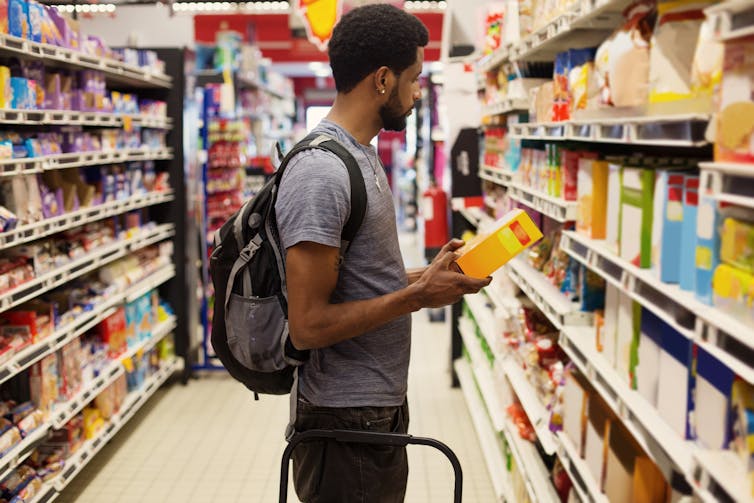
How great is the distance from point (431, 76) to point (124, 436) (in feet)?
17.2

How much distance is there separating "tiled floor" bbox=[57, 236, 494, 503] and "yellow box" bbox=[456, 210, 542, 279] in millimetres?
2315

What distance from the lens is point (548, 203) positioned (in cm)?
295

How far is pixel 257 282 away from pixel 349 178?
1.26 ft

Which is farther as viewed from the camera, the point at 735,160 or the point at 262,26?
the point at 262,26

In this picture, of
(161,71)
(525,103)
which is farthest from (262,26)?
(525,103)

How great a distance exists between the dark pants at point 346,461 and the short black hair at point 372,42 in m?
0.88

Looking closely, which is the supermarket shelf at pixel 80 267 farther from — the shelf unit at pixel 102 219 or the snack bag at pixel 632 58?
the snack bag at pixel 632 58

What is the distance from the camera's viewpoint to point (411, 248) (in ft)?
46.8

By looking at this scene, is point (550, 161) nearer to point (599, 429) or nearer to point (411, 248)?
point (599, 429)

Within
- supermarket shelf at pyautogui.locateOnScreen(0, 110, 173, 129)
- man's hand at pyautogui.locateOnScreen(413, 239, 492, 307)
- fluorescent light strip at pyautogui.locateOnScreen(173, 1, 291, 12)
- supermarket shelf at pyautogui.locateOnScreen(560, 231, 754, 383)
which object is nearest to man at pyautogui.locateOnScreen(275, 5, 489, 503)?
man's hand at pyautogui.locateOnScreen(413, 239, 492, 307)

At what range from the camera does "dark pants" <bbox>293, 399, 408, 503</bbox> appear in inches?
83.2

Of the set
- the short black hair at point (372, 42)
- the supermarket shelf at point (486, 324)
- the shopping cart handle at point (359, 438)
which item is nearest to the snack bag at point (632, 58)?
the short black hair at point (372, 42)

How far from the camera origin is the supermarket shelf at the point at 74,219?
3.37m

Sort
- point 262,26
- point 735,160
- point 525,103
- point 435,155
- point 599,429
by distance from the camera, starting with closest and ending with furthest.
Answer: point 735,160 → point 599,429 → point 525,103 → point 435,155 → point 262,26
